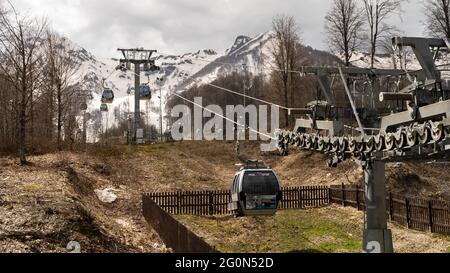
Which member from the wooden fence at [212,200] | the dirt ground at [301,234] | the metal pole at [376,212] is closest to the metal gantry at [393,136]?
the metal pole at [376,212]

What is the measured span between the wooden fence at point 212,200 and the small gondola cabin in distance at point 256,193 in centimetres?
692

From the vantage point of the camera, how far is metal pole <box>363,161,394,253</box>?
15477 millimetres

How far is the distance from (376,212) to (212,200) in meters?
12.3

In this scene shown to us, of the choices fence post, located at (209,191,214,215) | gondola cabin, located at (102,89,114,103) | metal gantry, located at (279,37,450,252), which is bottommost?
fence post, located at (209,191,214,215)

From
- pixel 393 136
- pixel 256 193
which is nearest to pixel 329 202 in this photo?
pixel 256 193

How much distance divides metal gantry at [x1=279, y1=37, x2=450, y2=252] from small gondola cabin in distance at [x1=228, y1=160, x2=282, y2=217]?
1442 mm

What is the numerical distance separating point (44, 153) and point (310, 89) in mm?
41129

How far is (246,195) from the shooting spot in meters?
18.5

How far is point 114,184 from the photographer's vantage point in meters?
26.9

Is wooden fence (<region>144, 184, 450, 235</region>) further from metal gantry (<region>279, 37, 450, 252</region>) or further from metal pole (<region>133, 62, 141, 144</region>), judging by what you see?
metal pole (<region>133, 62, 141, 144</region>)

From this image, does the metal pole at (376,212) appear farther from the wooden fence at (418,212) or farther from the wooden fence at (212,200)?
the wooden fence at (212,200)

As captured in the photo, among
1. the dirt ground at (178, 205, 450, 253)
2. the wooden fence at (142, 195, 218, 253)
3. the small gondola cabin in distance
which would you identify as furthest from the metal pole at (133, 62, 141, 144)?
the small gondola cabin in distance
